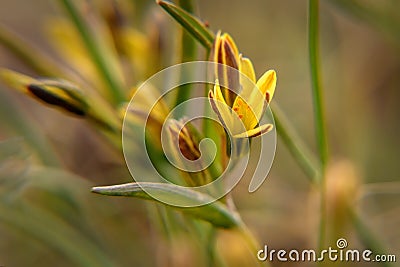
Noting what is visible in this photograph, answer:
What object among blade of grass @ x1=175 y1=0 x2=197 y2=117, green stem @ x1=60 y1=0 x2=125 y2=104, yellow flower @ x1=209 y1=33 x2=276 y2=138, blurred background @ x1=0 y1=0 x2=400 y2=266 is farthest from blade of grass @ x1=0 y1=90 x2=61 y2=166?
yellow flower @ x1=209 y1=33 x2=276 y2=138

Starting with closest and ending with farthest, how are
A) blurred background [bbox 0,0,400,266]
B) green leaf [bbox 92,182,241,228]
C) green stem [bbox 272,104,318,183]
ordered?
green leaf [bbox 92,182,241,228] < green stem [bbox 272,104,318,183] < blurred background [bbox 0,0,400,266]

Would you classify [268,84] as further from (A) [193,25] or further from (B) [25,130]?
(B) [25,130]

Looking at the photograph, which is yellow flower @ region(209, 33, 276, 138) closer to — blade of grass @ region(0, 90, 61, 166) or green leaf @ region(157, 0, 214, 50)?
green leaf @ region(157, 0, 214, 50)

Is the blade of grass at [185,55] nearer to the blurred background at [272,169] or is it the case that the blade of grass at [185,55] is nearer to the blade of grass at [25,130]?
the blurred background at [272,169]

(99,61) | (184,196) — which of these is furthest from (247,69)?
(99,61)

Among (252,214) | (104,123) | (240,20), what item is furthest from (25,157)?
(240,20)

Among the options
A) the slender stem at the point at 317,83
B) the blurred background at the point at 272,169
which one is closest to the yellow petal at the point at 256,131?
the slender stem at the point at 317,83
